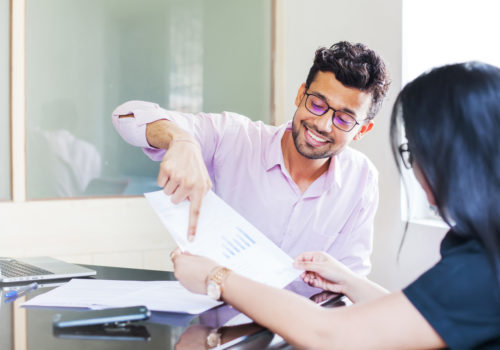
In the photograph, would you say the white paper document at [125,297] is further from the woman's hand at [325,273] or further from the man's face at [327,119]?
the man's face at [327,119]

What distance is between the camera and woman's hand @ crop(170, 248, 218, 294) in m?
0.98

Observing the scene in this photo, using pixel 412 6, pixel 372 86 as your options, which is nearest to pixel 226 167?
pixel 372 86

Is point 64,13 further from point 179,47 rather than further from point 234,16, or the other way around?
point 234,16

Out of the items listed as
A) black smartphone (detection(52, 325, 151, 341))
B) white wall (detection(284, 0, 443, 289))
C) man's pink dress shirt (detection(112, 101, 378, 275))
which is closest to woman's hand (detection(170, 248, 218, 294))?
black smartphone (detection(52, 325, 151, 341))

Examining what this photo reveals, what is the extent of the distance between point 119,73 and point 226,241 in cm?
191

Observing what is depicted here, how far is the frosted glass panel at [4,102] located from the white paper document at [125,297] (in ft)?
Answer: 4.70

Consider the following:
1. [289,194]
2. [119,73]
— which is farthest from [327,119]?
[119,73]

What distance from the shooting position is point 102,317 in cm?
91

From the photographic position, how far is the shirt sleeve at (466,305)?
29.8 inches

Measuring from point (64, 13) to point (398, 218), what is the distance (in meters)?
1.93

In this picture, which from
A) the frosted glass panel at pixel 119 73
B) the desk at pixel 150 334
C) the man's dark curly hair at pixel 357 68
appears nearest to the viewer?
the desk at pixel 150 334

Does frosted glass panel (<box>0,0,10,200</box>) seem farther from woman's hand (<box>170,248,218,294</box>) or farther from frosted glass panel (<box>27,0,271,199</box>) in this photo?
woman's hand (<box>170,248,218,294</box>)

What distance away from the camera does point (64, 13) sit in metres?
2.61

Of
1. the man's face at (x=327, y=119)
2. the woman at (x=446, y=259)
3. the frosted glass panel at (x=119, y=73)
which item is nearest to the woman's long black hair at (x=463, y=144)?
the woman at (x=446, y=259)
